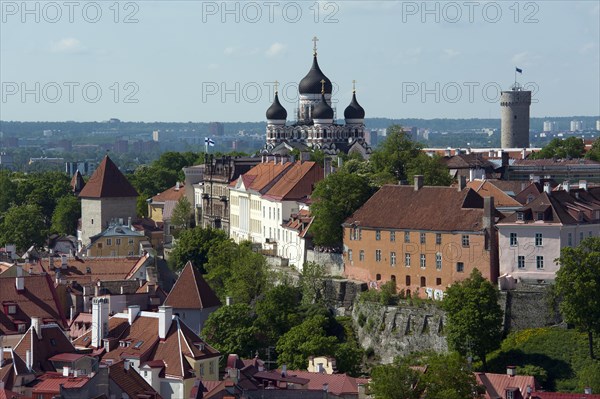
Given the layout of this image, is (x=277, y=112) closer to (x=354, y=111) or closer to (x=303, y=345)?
(x=354, y=111)

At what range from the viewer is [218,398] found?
5516 centimetres

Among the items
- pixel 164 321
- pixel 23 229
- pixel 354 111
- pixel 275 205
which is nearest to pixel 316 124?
pixel 354 111

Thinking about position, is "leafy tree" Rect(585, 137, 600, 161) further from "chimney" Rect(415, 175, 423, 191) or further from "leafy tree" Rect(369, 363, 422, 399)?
"leafy tree" Rect(369, 363, 422, 399)

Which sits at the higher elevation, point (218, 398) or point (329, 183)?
point (329, 183)

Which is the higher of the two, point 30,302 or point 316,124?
point 316,124

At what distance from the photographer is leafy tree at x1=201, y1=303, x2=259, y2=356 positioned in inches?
2758

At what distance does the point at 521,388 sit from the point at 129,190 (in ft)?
163

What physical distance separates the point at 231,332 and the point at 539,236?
41.7ft

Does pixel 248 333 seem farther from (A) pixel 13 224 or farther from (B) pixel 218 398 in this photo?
(A) pixel 13 224

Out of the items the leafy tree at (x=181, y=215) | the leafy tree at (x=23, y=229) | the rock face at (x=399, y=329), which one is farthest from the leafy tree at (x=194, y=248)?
the rock face at (x=399, y=329)

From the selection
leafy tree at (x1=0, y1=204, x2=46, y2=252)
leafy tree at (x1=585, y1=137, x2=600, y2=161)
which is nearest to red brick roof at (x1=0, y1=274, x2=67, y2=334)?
leafy tree at (x1=0, y1=204, x2=46, y2=252)

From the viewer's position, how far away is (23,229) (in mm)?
110062

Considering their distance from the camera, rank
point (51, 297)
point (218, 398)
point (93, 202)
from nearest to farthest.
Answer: point (218, 398) < point (51, 297) < point (93, 202)

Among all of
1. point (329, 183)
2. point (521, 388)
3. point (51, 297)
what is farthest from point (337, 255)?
point (521, 388)
